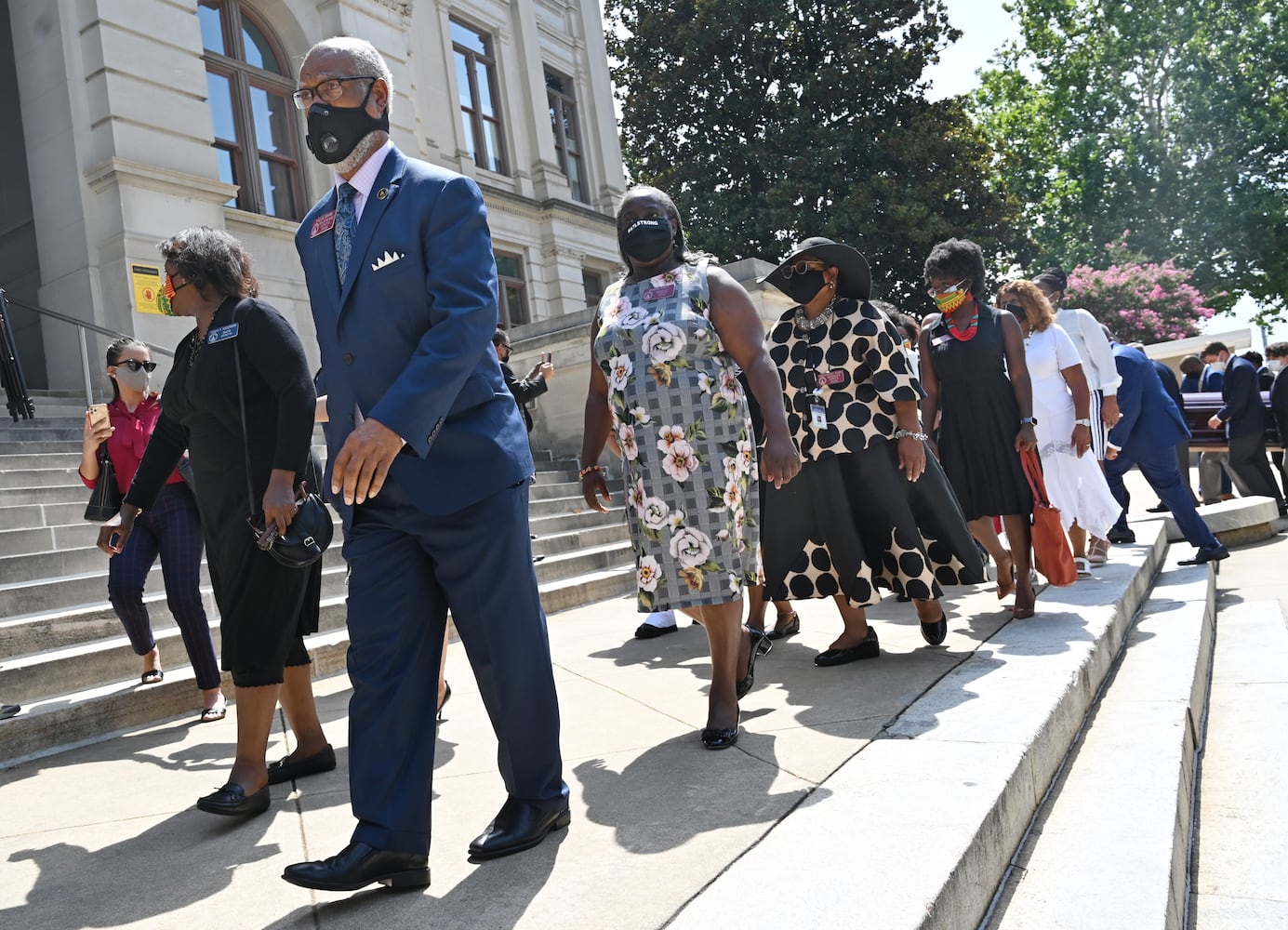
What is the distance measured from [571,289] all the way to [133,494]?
18.2m

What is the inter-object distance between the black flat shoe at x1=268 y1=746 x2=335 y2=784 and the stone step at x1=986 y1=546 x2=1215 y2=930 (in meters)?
2.24

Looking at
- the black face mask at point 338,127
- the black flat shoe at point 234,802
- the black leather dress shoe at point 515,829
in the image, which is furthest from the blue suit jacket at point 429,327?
the black flat shoe at point 234,802

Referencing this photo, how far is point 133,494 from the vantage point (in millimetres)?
3684

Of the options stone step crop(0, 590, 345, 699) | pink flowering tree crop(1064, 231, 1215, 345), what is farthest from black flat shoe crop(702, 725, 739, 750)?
pink flowering tree crop(1064, 231, 1215, 345)

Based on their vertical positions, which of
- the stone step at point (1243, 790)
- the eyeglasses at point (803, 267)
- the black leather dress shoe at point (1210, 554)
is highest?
the eyeglasses at point (803, 267)

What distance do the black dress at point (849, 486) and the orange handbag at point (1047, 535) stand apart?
32.6 inches

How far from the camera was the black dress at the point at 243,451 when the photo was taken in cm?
326

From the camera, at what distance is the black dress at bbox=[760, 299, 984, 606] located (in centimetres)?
457

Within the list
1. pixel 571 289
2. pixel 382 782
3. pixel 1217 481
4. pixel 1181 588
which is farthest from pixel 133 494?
pixel 571 289

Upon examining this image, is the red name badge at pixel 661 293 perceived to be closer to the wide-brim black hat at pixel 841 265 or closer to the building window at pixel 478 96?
the wide-brim black hat at pixel 841 265

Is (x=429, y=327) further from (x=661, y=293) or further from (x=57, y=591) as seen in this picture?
(x=57, y=591)

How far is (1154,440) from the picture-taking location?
26.8 ft

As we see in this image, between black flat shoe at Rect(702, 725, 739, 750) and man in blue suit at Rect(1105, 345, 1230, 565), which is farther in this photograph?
man in blue suit at Rect(1105, 345, 1230, 565)

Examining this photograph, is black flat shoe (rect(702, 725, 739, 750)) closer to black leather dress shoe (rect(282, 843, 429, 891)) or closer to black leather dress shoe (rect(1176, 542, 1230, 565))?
black leather dress shoe (rect(282, 843, 429, 891))
